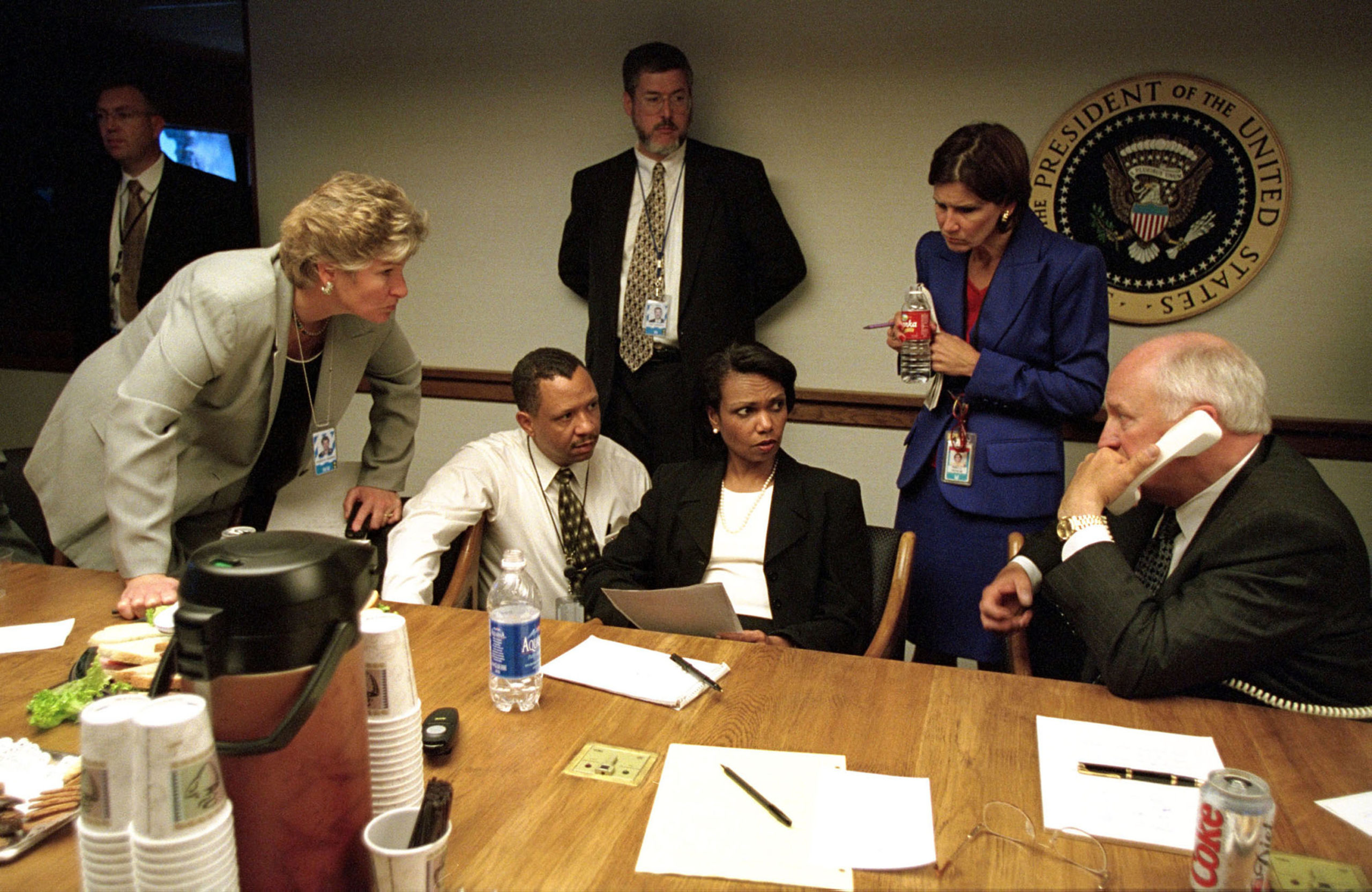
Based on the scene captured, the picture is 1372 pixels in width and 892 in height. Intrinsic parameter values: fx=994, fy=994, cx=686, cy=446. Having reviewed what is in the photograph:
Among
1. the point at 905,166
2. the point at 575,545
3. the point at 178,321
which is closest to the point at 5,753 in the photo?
the point at 178,321

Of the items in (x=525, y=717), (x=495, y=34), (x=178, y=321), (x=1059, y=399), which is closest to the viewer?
(x=525, y=717)

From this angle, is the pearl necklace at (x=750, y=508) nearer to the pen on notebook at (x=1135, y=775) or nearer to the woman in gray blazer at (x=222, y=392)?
the woman in gray blazer at (x=222, y=392)

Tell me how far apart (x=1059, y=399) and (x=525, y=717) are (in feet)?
5.28

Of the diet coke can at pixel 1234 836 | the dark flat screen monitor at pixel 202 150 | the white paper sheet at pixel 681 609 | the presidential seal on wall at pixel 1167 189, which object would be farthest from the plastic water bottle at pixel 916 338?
the dark flat screen monitor at pixel 202 150

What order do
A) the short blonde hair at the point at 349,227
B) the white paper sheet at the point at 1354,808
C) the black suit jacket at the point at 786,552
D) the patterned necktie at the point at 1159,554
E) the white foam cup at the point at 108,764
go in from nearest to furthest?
the white foam cup at the point at 108,764, the white paper sheet at the point at 1354,808, the patterned necktie at the point at 1159,554, the short blonde hair at the point at 349,227, the black suit jacket at the point at 786,552

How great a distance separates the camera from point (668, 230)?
362cm

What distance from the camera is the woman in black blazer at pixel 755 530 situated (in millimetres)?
2389

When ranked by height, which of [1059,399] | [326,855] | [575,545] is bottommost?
[575,545]

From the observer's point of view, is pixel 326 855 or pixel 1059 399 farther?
pixel 1059 399

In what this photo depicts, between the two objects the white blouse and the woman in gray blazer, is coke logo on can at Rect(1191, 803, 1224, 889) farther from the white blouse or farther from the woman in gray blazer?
the woman in gray blazer

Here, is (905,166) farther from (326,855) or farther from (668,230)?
(326,855)

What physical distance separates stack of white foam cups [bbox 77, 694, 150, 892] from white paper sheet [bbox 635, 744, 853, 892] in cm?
54

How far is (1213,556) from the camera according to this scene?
165 centimetres

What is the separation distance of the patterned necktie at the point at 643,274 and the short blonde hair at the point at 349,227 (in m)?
1.37
